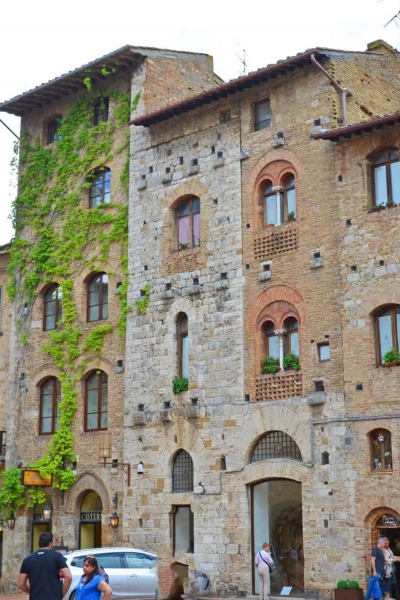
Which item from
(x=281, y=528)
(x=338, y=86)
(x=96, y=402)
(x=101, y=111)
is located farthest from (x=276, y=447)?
(x=101, y=111)

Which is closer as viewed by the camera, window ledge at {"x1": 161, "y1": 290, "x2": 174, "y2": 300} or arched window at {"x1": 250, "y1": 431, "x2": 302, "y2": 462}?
arched window at {"x1": 250, "y1": 431, "x2": 302, "y2": 462}

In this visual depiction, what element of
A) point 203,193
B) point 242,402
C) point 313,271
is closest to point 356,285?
point 313,271

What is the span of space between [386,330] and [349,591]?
6382 millimetres

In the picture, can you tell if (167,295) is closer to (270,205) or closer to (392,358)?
(270,205)

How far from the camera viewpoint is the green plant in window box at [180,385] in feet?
92.5

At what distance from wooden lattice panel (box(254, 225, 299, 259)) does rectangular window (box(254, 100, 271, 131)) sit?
3334mm

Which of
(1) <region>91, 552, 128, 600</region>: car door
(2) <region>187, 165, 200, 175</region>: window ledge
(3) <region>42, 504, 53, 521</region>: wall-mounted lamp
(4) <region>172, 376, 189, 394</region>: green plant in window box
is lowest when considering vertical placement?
(1) <region>91, 552, 128, 600</region>: car door

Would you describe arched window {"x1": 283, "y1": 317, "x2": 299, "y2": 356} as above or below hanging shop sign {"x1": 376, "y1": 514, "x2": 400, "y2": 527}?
above

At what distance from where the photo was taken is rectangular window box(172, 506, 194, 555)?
27406 mm

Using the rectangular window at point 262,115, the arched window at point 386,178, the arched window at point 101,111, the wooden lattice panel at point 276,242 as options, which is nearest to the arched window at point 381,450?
the wooden lattice panel at point 276,242

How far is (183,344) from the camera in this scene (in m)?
28.9

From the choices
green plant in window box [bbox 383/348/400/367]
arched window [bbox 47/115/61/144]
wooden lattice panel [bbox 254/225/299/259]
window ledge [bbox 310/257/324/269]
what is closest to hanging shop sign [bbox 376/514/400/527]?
green plant in window box [bbox 383/348/400/367]

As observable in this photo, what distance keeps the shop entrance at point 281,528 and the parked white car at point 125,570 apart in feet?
11.4

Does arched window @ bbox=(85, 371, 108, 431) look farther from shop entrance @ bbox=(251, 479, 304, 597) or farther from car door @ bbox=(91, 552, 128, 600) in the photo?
car door @ bbox=(91, 552, 128, 600)
